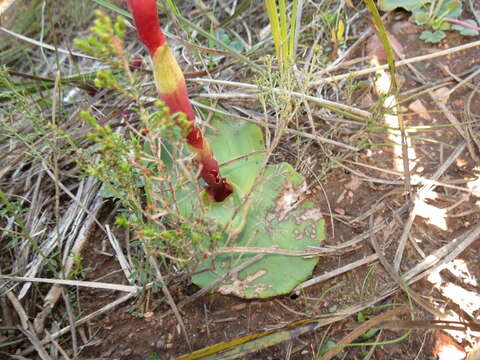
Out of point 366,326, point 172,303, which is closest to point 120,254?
point 172,303

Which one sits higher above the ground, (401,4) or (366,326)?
(401,4)

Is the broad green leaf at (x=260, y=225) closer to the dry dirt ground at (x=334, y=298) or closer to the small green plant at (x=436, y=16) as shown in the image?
the dry dirt ground at (x=334, y=298)

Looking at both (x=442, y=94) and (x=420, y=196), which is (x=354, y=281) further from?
(x=442, y=94)

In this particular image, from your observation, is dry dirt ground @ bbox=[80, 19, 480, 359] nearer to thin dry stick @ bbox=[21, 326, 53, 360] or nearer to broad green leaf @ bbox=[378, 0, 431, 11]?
thin dry stick @ bbox=[21, 326, 53, 360]

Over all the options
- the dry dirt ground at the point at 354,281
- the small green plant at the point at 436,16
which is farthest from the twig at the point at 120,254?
the small green plant at the point at 436,16

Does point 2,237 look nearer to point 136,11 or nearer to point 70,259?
point 70,259

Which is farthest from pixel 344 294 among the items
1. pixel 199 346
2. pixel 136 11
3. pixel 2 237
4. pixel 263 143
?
pixel 2 237

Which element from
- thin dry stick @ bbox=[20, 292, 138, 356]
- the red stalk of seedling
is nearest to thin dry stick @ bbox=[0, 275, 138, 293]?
thin dry stick @ bbox=[20, 292, 138, 356]
